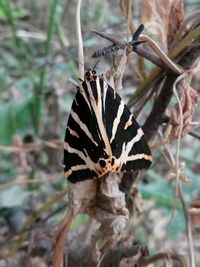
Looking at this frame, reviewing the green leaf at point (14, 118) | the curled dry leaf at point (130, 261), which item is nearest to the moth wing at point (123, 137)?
the curled dry leaf at point (130, 261)

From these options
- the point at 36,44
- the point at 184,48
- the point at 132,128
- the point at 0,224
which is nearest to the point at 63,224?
the point at 132,128

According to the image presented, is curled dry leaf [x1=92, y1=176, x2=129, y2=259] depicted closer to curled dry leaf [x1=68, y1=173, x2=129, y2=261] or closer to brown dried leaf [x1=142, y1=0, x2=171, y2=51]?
curled dry leaf [x1=68, y1=173, x2=129, y2=261]

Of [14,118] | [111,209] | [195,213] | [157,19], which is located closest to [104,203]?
[111,209]

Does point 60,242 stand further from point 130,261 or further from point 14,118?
point 14,118

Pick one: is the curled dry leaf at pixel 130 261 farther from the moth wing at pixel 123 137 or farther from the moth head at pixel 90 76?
the moth head at pixel 90 76

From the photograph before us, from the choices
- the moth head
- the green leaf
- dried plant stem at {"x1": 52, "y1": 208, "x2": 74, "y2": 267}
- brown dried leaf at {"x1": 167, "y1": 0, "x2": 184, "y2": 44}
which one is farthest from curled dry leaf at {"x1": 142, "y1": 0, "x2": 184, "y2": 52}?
the green leaf

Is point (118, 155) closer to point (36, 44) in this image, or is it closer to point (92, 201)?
point (92, 201)

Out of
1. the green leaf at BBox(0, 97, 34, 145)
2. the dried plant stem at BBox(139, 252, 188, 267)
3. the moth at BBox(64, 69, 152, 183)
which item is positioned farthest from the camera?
the green leaf at BBox(0, 97, 34, 145)
